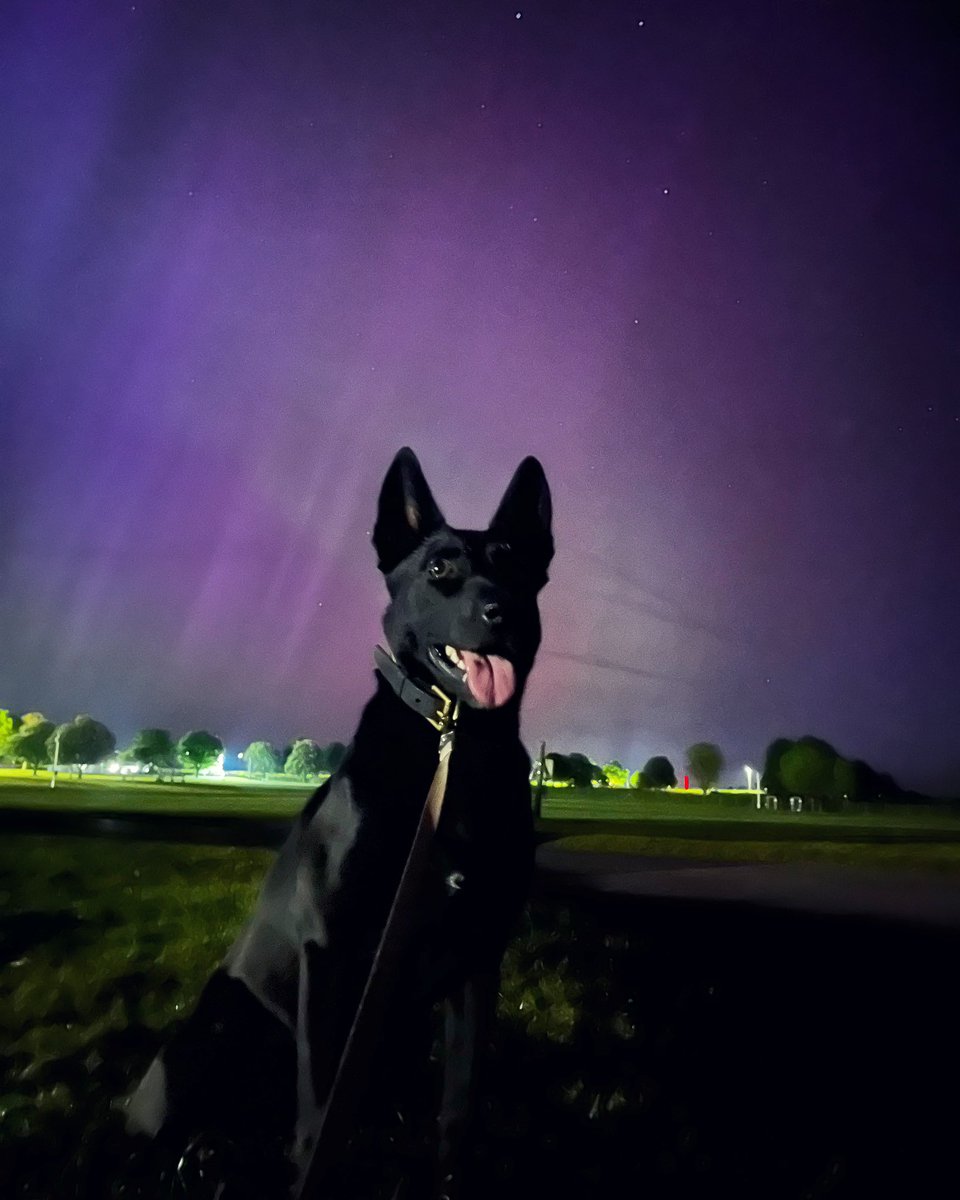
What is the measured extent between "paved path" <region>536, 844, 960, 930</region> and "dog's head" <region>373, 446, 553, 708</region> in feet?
25.3

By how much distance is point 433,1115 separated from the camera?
3.35m

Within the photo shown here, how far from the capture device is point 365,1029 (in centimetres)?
232

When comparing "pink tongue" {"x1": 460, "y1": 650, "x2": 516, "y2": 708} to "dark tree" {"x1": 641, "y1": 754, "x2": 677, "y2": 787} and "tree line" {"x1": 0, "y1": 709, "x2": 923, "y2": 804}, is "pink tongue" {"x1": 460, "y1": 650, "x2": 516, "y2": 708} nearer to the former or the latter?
"tree line" {"x1": 0, "y1": 709, "x2": 923, "y2": 804}

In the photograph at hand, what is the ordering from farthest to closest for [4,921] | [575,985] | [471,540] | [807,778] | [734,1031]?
[807,778], [4,921], [575,985], [734,1031], [471,540]

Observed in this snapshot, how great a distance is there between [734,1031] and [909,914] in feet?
19.6

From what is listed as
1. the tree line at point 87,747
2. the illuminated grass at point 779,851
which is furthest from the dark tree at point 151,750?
the illuminated grass at point 779,851

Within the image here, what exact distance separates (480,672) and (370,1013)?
1.07 m

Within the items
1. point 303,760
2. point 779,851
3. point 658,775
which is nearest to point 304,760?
point 303,760

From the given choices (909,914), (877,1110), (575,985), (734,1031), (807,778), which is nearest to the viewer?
(877,1110)

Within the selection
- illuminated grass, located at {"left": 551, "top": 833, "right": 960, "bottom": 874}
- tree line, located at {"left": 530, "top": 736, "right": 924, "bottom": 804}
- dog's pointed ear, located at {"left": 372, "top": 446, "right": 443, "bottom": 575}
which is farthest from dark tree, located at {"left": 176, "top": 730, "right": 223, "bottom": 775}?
dog's pointed ear, located at {"left": 372, "top": 446, "right": 443, "bottom": 575}

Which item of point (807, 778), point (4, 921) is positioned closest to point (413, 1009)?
point (4, 921)

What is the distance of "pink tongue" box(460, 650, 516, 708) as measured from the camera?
2887 mm

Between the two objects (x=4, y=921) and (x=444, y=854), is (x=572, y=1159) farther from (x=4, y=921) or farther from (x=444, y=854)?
(x=4, y=921)

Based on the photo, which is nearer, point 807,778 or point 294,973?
point 294,973
